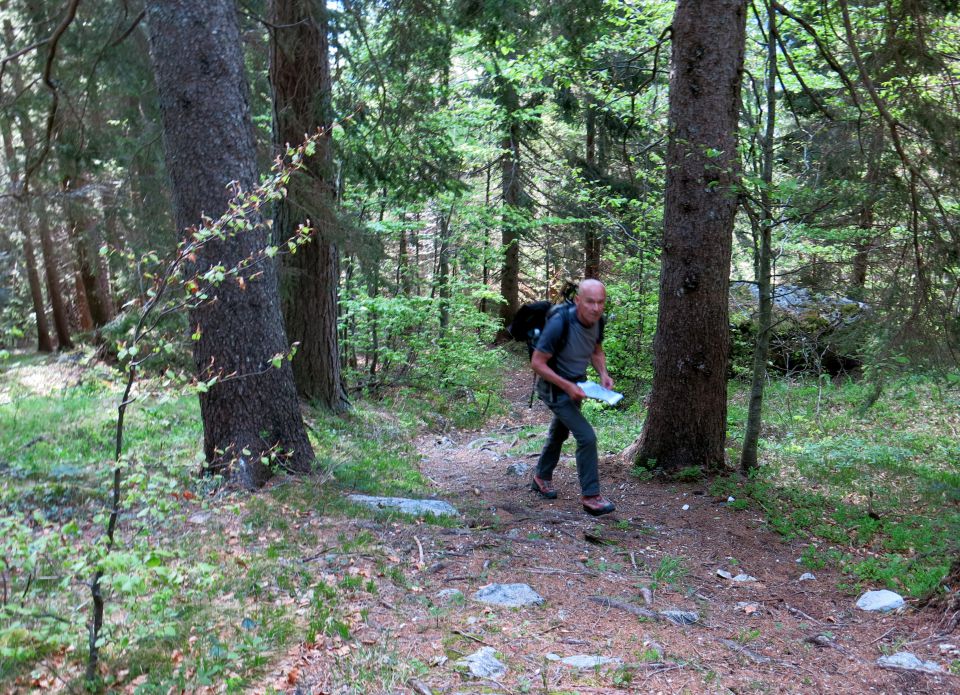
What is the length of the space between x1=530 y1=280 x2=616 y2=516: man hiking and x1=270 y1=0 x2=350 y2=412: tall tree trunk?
3535 millimetres

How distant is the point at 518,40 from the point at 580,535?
728 centimetres

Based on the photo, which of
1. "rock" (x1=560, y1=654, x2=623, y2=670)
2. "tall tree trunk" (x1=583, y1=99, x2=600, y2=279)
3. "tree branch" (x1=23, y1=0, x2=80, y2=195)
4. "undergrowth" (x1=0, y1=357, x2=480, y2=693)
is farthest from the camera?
"tall tree trunk" (x1=583, y1=99, x2=600, y2=279)

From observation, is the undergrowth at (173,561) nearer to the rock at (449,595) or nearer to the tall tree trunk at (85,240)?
the rock at (449,595)

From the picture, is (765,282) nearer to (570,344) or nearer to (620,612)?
(570,344)

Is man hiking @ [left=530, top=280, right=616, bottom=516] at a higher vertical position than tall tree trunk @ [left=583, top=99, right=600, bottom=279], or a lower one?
lower

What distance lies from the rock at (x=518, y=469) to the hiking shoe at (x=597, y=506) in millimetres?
1869

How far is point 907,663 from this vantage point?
3719 millimetres

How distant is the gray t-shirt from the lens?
6.33m

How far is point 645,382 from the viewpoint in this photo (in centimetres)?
1495

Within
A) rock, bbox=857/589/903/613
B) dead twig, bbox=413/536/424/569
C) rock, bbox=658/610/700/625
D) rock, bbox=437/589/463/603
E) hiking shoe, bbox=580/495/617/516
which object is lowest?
rock, bbox=857/589/903/613

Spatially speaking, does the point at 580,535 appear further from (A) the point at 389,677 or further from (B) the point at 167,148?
(B) the point at 167,148

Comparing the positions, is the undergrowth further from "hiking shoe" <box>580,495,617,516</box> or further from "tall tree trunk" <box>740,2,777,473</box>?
"tall tree trunk" <box>740,2,777,473</box>

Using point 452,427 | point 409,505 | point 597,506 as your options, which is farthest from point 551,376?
point 452,427

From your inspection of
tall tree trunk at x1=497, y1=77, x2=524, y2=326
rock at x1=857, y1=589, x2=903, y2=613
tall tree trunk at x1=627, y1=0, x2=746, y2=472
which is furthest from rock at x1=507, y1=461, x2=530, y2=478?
tall tree trunk at x1=497, y1=77, x2=524, y2=326
